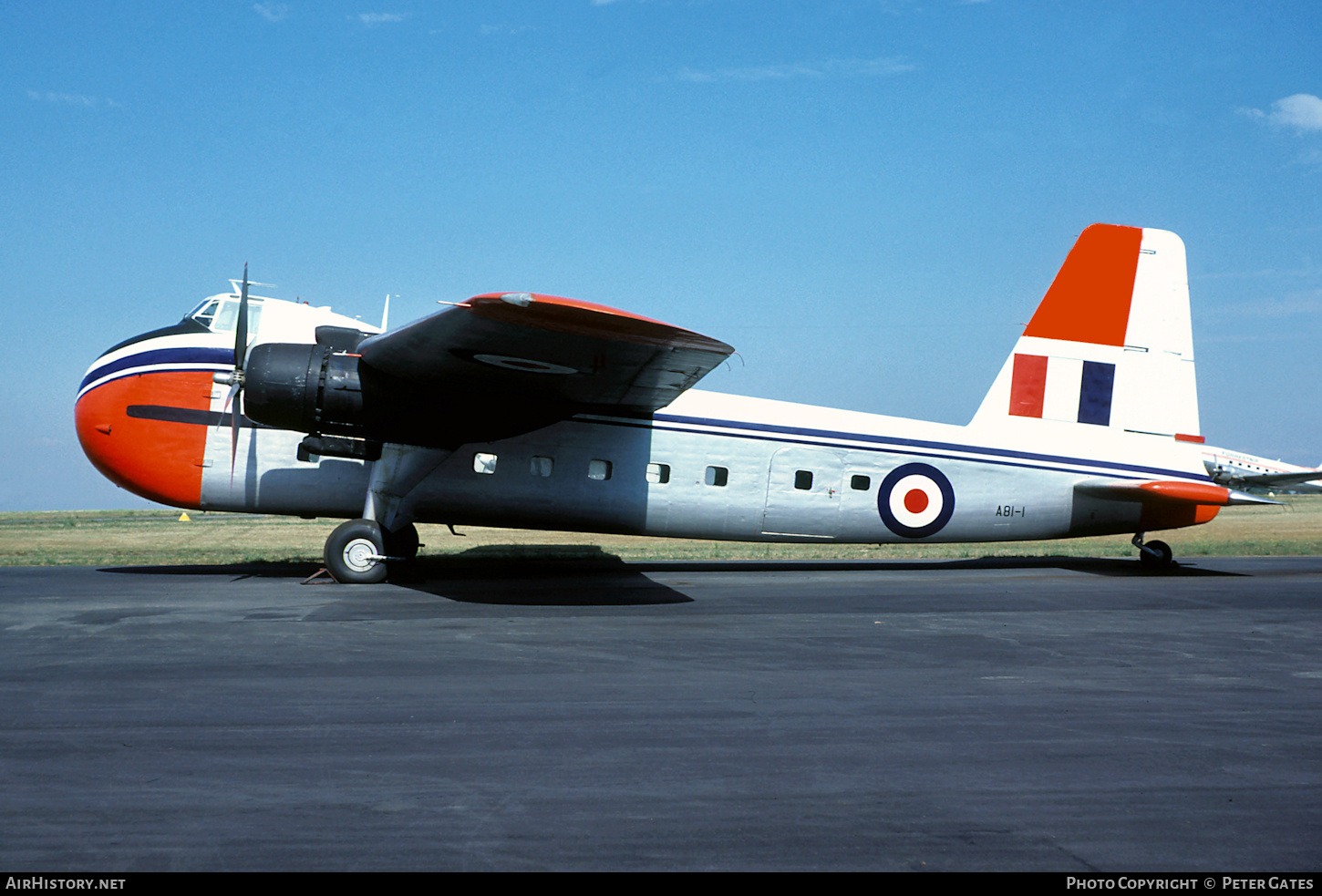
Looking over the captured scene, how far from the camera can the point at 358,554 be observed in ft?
38.9

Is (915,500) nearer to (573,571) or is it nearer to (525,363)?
(573,571)

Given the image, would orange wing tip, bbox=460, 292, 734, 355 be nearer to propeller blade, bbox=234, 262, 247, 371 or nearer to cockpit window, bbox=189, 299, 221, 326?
propeller blade, bbox=234, 262, 247, 371

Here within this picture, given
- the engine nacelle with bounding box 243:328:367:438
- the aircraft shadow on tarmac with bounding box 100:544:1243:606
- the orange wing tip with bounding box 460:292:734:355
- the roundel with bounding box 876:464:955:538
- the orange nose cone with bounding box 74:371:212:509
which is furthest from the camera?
the roundel with bounding box 876:464:955:538

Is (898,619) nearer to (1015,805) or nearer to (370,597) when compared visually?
(1015,805)

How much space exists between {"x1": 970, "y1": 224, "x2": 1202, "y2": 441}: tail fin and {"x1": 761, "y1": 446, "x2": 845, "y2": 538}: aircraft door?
10.0 feet

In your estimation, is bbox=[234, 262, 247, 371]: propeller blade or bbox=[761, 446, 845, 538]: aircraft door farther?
bbox=[761, 446, 845, 538]: aircraft door

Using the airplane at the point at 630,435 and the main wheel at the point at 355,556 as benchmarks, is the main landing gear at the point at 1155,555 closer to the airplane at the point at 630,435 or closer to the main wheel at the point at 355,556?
the airplane at the point at 630,435

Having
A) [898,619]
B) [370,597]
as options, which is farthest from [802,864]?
[370,597]

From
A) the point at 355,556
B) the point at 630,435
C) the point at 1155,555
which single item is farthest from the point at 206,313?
the point at 1155,555

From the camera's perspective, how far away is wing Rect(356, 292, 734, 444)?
8805 mm

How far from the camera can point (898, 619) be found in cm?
938

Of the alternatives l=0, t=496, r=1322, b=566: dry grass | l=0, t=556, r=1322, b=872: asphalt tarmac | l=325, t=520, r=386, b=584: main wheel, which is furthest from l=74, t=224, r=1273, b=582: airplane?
l=0, t=496, r=1322, b=566: dry grass
